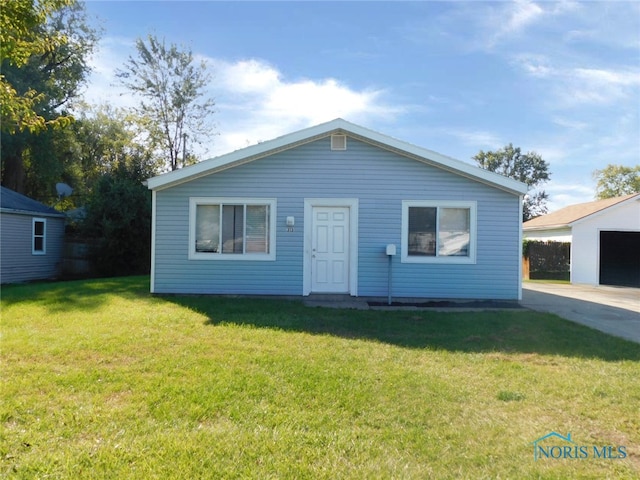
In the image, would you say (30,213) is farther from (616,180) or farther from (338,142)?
(616,180)

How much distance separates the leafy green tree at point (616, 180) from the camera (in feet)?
125

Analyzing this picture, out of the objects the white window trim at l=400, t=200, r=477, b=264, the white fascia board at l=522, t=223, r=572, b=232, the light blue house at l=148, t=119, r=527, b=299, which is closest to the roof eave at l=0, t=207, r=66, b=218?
the light blue house at l=148, t=119, r=527, b=299

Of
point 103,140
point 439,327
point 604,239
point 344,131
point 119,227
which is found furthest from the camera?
point 103,140

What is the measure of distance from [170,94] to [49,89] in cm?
643

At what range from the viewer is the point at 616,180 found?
128 feet

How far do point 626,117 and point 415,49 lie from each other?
7.57m

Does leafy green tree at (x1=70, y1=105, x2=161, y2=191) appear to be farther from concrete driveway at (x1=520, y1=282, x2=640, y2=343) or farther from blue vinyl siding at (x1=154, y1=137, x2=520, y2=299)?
concrete driveway at (x1=520, y1=282, x2=640, y2=343)

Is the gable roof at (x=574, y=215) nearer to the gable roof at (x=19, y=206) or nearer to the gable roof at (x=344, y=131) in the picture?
the gable roof at (x=344, y=131)

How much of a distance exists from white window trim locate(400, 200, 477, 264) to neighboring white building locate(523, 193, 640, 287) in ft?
32.0

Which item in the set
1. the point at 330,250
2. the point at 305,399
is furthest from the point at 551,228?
the point at 305,399

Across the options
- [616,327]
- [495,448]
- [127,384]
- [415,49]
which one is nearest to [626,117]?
[415,49]

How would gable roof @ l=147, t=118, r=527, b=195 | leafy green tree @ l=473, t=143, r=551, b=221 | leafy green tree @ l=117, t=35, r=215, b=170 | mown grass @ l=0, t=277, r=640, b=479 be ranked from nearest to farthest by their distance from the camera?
mown grass @ l=0, t=277, r=640, b=479 → gable roof @ l=147, t=118, r=527, b=195 → leafy green tree @ l=117, t=35, r=215, b=170 → leafy green tree @ l=473, t=143, r=551, b=221

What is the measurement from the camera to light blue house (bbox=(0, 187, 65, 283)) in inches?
543

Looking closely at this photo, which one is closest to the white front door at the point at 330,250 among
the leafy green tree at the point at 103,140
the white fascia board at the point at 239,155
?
the white fascia board at the point at 239,155
